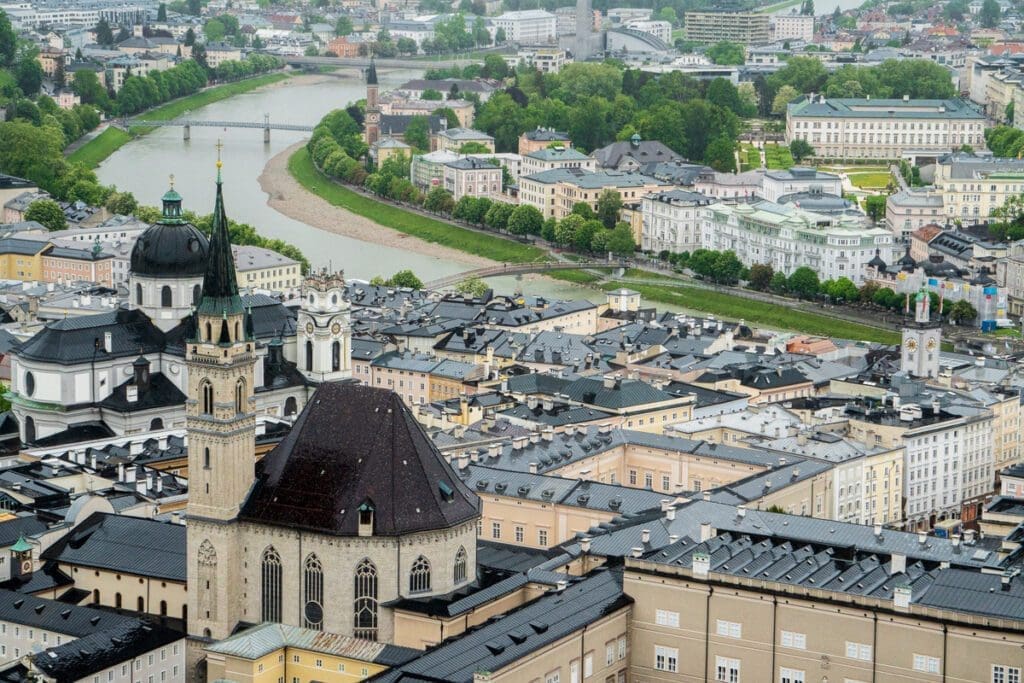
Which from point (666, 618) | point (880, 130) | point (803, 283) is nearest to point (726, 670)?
point (666, 618)

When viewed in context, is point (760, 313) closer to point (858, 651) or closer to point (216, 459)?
point (216, 459)

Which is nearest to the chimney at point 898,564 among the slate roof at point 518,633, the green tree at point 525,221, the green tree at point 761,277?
the slate roof at point 518,633

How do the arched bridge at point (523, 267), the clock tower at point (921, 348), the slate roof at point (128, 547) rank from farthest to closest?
the arched bridge at point (523, 267), the clock tower at point (921, 348), the slate roof at point (128, 547)

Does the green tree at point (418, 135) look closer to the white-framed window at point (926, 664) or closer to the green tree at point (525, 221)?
the green tree at point (525, 221)

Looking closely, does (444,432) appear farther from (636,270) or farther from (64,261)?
(636,270)

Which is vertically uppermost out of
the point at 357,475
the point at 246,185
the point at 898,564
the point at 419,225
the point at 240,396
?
the point at 240,396

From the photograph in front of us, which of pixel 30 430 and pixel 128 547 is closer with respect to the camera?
pixel 128 547
